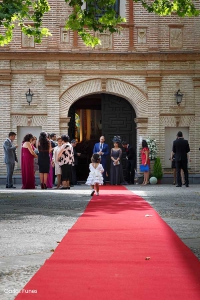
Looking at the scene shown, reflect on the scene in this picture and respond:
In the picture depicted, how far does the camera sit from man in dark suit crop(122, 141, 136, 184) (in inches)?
1029

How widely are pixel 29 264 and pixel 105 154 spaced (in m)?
19.3

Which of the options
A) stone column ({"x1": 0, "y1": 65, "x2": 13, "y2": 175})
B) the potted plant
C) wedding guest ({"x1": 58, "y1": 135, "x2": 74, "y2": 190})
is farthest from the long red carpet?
stone column ({"x1": 0, "y1": 65, "x2": 13, "y2": 175})

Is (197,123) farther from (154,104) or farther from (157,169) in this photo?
(157,169)

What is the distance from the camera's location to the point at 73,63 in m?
27.1

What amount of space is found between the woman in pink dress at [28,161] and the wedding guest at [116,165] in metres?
4.69

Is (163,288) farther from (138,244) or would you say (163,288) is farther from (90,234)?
(90,234)

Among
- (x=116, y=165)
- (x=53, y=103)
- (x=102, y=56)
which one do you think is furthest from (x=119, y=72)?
(x=116, y=165)

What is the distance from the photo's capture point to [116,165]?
83.5ft

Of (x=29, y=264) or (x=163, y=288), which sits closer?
(x=163, y=288)

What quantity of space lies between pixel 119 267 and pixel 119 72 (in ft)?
70.4

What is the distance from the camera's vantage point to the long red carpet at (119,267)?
4.92m

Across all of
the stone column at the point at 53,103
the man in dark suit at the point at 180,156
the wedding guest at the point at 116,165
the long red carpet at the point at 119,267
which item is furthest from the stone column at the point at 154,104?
the long red carpet at the point at 119,267

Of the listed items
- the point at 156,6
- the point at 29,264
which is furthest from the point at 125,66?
the point at 29,264

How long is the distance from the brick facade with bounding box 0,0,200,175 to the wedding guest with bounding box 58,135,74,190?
634 cm
